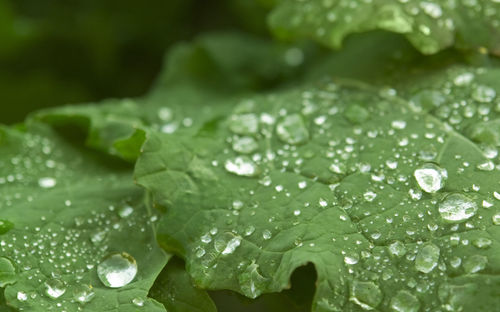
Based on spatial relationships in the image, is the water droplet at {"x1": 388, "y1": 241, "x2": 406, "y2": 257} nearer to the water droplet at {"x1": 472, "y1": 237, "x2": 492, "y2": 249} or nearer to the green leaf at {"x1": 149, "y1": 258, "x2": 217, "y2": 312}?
the water droplet at {"x1": 472, "y1": 237, "x2": 492, "y2": 249}

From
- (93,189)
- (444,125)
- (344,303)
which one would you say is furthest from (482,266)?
(93,189)

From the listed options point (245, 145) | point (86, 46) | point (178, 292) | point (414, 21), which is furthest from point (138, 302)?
point (86, 46)

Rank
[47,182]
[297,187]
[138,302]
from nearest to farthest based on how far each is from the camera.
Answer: [138,302]
[297,187]
[47,182]

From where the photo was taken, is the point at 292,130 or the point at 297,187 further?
the point at 292,130

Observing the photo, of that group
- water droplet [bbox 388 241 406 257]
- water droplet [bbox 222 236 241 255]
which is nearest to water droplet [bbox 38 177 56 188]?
water droplet [bbox 222 236 241 255]

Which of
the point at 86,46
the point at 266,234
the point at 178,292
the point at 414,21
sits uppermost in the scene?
the point at 414,21

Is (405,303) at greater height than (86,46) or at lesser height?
greater

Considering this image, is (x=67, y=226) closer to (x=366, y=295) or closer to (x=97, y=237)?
(x=97, y=237)
